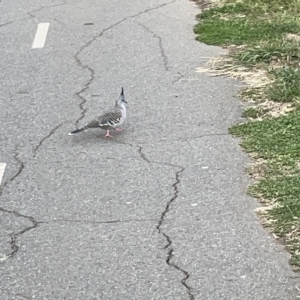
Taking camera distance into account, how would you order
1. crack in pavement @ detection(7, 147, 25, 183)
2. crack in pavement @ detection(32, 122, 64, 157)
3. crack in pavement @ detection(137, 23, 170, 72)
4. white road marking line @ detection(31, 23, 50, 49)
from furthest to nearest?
white road marking line @ detection(31, 23, 50, 49)
crack in pavement @ detection(137, 23, 170, 72)
crack in pavement @ detection(32, 122, 64, 157)
crack in pavement @ detection(7, 147, 25, 183)

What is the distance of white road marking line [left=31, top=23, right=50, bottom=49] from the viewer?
10.5 m

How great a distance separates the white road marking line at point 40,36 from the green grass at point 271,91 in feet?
6.33

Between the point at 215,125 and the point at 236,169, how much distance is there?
105cm

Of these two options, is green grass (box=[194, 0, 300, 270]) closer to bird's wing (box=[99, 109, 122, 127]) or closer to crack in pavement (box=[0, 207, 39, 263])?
bird's wing (box=[99, 109, 122, 127])

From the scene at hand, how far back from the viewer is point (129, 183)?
6156 millimetres

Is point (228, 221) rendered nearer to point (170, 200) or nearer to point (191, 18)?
point (170, 200)

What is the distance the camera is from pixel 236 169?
20.6 feet

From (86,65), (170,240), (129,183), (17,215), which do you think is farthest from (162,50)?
(170,240)

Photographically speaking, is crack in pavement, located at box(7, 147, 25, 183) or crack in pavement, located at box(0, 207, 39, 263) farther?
crack in pavement, located at box(7, 147, 25, 183)

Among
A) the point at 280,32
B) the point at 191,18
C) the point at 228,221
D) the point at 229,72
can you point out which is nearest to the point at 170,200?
the point at 228,221

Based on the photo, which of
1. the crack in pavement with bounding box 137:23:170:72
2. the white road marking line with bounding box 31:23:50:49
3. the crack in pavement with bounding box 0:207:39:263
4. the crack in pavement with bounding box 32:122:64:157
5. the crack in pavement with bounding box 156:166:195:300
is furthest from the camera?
the white road marking line with bounding box 31:23:50:49

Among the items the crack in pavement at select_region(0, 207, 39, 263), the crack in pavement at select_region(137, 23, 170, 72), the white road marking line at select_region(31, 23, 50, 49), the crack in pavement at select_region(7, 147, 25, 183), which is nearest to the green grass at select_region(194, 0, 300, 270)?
the crack in pavement at select_region(137, 23, 170, 72)

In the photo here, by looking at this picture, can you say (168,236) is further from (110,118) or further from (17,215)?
(110,118)

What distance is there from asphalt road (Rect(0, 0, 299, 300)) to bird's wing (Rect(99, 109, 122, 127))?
15 cm
